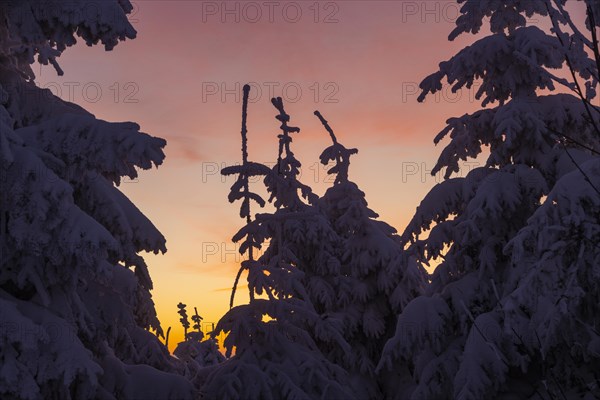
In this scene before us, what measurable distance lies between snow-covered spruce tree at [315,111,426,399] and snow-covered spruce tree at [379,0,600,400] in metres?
6.11

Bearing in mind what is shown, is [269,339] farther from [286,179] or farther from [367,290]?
[367,290]

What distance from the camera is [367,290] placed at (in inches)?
776

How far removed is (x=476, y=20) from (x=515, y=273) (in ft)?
17.8

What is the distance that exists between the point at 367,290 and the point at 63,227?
1383 cm

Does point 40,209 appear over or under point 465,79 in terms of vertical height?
under

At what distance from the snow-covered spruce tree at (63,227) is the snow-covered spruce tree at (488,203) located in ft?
15.5

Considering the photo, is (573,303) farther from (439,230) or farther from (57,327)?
(57,327)

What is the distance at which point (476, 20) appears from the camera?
1330 centimetres

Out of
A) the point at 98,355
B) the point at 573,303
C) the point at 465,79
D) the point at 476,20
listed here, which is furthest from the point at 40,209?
the point at 476,20

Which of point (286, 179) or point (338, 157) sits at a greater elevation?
point (338, 157)

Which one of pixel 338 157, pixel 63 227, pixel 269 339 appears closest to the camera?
pixel 63 227

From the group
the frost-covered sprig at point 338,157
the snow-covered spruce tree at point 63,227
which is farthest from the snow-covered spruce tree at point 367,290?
the snow-covered spruce tree at point 63,227

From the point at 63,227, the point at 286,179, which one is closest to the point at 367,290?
the point at 286,179

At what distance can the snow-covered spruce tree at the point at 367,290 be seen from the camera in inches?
748
